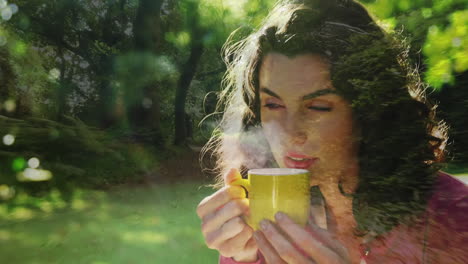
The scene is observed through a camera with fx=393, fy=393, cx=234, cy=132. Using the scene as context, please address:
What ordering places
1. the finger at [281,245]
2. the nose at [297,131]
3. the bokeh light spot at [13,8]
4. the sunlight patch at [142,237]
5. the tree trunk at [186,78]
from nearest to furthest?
the finger at [281,245]
the nose at [297,131]
the tree trunk at [186,78]
the bokeh light spot at [13,8]
the sunlight patch at [142,237]

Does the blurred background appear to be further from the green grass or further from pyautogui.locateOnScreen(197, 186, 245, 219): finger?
pyautogui.locateOnScreen(197, 186, 245, 219): finger

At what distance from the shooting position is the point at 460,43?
86 cm

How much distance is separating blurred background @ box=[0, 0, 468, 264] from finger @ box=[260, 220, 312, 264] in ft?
2.63

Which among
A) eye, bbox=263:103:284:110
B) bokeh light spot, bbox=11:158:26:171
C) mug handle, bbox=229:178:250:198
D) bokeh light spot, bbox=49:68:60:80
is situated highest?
bokeh light spot, bbox=49:68:60:80

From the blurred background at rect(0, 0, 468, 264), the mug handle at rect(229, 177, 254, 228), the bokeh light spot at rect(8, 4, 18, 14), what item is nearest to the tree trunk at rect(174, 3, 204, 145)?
the blurred background at rect(0, 0, 468, 264)

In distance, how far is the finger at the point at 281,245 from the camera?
792 millimetres

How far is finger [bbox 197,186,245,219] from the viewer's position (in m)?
0.95

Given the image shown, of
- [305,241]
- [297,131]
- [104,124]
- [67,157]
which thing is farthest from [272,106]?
[67,157]

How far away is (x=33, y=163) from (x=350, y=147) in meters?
1.63

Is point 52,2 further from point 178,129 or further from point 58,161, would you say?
point 178,129

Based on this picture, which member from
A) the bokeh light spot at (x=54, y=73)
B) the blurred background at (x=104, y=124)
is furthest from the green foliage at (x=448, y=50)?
the bokeh light spot at (x=54, y=73)

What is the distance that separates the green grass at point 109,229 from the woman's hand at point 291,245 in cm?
117

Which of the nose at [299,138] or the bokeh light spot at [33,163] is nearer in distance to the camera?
the nose at [299,138]

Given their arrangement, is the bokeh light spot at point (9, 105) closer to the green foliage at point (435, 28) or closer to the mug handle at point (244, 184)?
the mug handle at point (244, 184)
